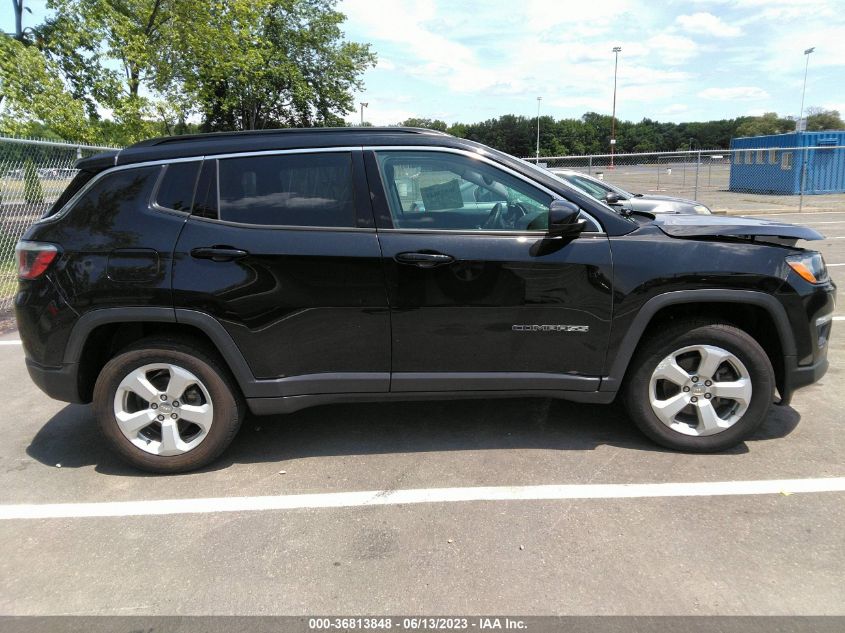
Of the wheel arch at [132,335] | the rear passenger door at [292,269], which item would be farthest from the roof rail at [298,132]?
the wheel arch at [132,335]

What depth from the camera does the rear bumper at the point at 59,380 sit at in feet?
11.2

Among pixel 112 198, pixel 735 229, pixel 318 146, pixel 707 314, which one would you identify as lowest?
pixel 707 314

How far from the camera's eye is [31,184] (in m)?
8.73

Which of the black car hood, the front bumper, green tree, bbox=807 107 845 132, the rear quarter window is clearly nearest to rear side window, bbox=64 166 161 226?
the rear quarter window

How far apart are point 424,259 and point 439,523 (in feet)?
4.49

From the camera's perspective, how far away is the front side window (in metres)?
3.37

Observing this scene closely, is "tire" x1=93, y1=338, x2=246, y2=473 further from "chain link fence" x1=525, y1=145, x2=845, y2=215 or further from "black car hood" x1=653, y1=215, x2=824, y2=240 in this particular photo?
"chain link fence" x1=525, y1=145, x2=845, y2=215

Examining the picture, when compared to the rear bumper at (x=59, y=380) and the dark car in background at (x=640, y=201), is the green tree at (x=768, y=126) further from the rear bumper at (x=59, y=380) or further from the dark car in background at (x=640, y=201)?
the rear bumper at (x=59, y=380)

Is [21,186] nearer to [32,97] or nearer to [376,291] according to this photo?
[32,97]

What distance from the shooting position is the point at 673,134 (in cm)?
7706

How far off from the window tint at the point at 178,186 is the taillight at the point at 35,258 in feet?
2.17

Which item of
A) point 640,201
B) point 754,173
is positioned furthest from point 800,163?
point 640,201

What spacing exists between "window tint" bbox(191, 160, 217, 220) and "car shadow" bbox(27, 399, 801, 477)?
59.0 inches

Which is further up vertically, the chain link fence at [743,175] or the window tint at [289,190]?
the chain link fence at [743,175]
